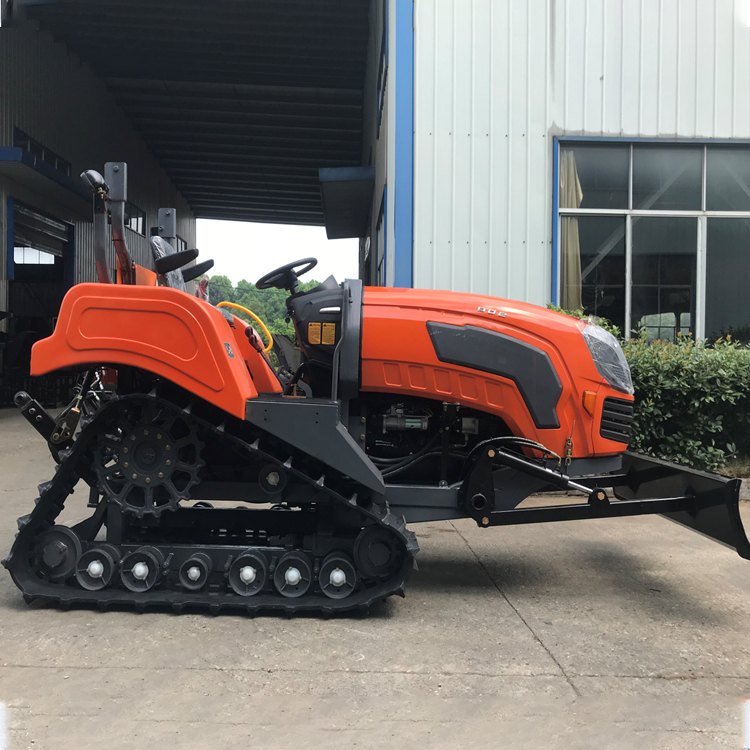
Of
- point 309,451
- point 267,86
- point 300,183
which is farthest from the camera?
point 300,183

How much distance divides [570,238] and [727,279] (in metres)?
2.06

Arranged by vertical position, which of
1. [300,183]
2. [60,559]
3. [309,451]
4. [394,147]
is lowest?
[60,559]

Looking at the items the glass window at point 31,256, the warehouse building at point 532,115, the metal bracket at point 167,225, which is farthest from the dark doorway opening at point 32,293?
the metal bracket at point 167,225

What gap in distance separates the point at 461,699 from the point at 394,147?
6881mm

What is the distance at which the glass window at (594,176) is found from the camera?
27.5 feet

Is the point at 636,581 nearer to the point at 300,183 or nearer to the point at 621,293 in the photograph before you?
the point at 621,293

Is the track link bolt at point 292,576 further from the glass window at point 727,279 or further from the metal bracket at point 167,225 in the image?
the glass window at point 727,279

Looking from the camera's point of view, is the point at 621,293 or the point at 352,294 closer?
the point at 352,294

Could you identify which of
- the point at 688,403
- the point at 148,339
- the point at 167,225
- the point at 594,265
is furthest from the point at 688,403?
the point at 148,339

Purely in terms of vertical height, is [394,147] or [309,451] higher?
[394,147]

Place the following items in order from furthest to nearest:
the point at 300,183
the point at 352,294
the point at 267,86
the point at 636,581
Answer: the point at 300,183
the point at 267,86
the point at 636,581
the point at 352,294

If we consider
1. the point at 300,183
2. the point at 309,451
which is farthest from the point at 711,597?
the point at 300,183

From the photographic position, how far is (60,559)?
3666 millimetres

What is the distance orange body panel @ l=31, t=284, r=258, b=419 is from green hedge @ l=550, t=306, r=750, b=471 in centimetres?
433
